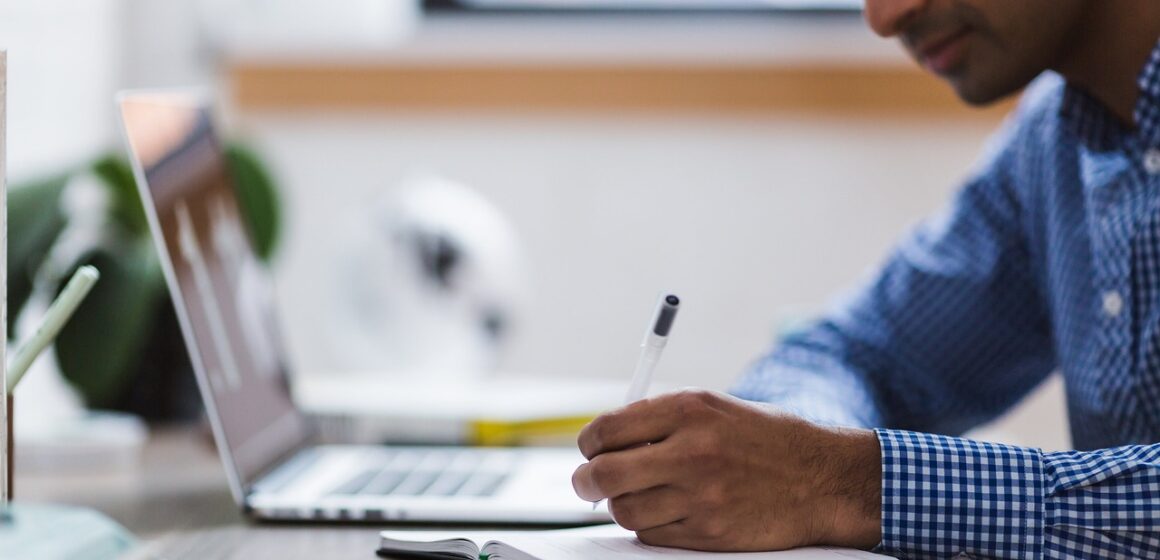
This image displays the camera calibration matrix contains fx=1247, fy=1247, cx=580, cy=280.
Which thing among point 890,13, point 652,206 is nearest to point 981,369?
point 890,13

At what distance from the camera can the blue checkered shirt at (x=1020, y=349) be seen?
67 centimetres

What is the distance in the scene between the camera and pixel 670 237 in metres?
2.14

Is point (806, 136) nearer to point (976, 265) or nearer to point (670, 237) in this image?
point (670, 237)

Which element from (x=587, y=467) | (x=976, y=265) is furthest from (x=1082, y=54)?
(x=587, y=467)

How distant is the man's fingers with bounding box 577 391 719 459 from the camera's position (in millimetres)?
646

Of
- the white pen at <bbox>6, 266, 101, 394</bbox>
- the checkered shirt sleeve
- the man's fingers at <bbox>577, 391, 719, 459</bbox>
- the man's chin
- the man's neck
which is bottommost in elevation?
the checkered shirt sleeve

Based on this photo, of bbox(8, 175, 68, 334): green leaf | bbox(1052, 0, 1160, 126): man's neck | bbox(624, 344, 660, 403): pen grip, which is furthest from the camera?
bbox(8, 175, 68, 334): green leaf

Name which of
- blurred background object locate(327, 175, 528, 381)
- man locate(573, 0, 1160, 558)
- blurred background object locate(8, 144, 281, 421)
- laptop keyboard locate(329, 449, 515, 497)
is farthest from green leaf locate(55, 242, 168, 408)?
man locate(573, 0, 1160, 558)

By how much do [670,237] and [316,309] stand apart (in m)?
0.63

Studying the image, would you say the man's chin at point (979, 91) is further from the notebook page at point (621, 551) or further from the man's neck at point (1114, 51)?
the notebook page at point (621, 551)

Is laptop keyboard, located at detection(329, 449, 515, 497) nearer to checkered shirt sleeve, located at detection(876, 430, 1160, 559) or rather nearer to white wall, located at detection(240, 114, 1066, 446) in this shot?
checkered shirt sleeve, located at detection(876, 430, 1160, 559)

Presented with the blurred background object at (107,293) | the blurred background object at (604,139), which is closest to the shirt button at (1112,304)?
the blurred background object at (107,293)

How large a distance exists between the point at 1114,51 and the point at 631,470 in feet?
2.11

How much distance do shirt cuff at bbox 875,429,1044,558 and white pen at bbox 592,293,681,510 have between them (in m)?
0.13
